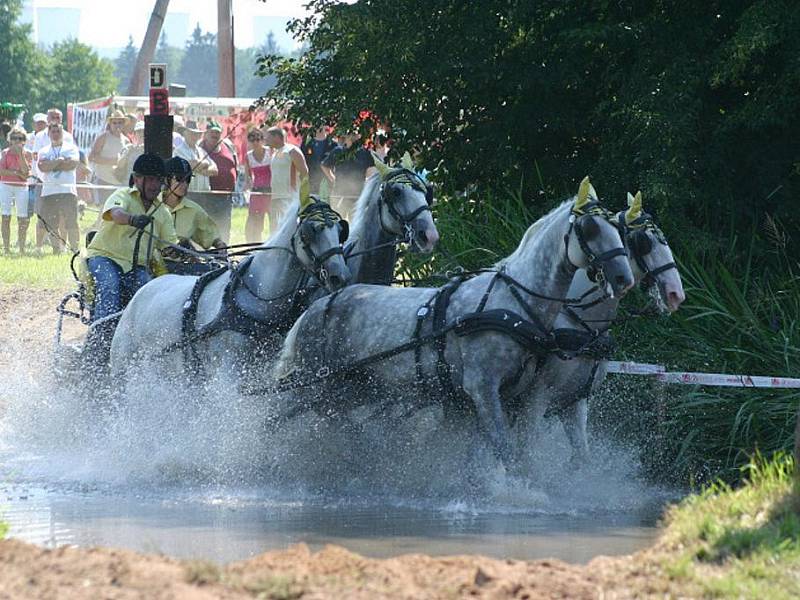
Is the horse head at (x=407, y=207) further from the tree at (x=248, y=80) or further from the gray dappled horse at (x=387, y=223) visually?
the tree at (x=248, y=80)

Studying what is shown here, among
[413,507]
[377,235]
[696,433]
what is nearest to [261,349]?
[377,235]

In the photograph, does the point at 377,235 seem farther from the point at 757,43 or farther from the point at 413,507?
the point at 757,43

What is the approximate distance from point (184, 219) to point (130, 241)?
0.63 meters

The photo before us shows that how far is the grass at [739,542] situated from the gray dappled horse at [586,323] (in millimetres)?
1558

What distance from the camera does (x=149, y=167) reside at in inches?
457

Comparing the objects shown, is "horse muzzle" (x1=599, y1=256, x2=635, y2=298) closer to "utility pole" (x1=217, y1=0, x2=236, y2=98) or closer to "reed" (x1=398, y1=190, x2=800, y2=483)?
"reed" (x1=398, y1=190, x2=800, y2=483)

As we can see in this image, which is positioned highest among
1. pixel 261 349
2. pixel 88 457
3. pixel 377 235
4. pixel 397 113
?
pixel 397 113

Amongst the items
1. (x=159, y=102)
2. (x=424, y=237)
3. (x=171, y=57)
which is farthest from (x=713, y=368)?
(x=171, y=57)

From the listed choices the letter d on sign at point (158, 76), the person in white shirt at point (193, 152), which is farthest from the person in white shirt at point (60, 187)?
the letter d on sign at point (158, 76)

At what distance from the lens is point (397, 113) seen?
13.2 metres

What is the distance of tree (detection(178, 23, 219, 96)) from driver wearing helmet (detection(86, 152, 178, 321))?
151 meters

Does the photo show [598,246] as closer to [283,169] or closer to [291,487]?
[291,487]

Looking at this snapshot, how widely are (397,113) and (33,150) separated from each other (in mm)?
12326

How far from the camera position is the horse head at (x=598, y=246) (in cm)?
896
